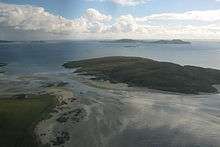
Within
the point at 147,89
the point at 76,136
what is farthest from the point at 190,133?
the point at 147,89

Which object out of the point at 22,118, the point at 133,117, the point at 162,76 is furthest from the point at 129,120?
the point at 162,76

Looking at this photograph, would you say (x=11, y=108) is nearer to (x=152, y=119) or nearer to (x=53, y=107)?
(x=53, y=107)

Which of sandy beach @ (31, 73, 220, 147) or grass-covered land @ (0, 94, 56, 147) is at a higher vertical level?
grass-covered land @ (0, 94, 56, 147)

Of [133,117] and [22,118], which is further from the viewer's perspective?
[133,117]

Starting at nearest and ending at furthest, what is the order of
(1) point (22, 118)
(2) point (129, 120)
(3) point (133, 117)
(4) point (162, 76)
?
1. (1) point (22, 118)
2. (2) point (129, 120)
3. (3) point (133, 117)
4. (4) point (162, 76)

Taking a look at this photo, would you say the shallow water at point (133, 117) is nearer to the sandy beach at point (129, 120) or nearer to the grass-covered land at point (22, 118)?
the sandy beach at point (129, 120)

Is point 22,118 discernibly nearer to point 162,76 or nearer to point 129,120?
point 129,120

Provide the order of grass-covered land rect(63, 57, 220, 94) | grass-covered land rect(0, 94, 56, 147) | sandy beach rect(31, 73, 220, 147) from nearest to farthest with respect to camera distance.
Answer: grass-covered land rect(0, 94, 56, 147), sandy beach rect(31, 73, 220, 147), grass-covered land rect(63, 57, 220, 94)

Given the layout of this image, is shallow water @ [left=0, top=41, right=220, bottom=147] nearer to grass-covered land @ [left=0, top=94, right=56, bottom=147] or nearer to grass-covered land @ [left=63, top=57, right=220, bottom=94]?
grass-covered land @ [left=0, top=94, right=56, bottom=147]

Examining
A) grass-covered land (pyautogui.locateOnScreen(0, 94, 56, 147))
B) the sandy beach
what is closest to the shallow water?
the sandy beach
